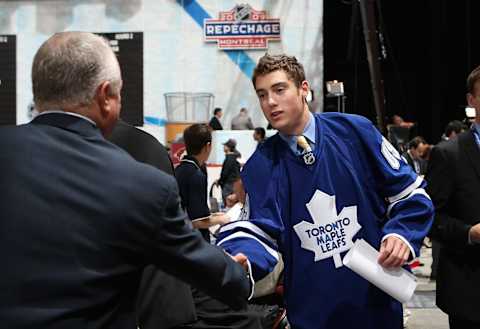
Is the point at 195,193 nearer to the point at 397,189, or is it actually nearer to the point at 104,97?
the point at 397,189

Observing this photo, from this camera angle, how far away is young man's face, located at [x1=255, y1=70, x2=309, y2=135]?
2.58m

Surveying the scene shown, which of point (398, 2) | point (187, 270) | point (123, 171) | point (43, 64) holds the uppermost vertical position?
point (398, 2)

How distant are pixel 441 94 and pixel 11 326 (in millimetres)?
20392

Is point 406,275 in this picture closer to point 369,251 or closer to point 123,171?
point 369,251

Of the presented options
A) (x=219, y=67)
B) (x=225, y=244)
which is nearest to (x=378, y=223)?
(x=225, y=244)

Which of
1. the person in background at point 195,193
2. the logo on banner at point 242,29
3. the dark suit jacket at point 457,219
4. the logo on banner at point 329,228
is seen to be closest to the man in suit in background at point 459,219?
the dark suit jacket at point 457,219

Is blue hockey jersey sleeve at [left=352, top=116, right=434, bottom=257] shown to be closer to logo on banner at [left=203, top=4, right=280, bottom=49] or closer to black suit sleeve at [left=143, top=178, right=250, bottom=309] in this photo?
black suit sleeve at [left=143, top=178, right=250, bottom=309]

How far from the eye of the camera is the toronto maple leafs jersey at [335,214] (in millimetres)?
2537

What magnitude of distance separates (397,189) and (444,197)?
1.63 ft

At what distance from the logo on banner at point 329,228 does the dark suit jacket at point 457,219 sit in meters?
0.57

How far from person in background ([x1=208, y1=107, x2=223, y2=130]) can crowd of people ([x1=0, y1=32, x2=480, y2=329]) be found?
504 inches

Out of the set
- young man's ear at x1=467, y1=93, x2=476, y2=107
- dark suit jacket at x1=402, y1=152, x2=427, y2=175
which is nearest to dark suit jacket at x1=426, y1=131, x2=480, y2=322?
young man's ear at x1=467, y1=93, x2=476, y2=107

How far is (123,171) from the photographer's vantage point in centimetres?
157

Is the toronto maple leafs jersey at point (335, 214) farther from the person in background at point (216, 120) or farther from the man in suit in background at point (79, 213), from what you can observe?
the person in background at point (216, 120)
